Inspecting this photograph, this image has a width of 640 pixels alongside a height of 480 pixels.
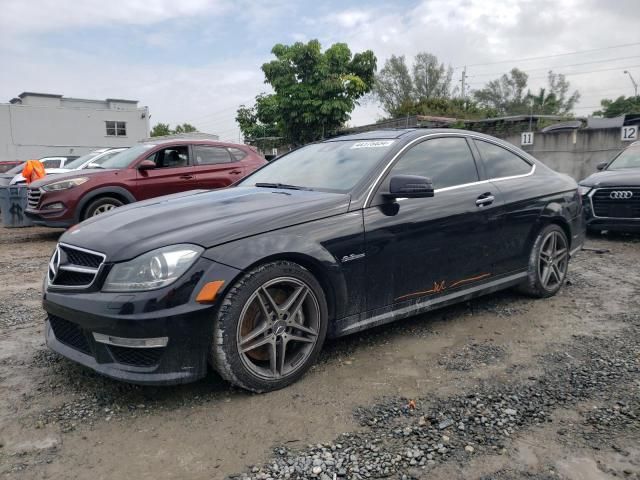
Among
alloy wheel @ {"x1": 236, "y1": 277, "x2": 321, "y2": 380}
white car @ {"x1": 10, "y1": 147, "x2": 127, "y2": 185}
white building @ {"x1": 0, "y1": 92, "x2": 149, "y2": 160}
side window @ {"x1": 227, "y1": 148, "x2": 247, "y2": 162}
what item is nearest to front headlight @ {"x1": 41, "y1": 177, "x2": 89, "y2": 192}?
white car @ {"x1": 10, "y1": 147, "x2": 127, "y2": 185}

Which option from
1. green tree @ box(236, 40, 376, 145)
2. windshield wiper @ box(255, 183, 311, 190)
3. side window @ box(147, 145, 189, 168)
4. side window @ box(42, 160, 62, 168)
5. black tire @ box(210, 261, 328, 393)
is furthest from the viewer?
green tree @ box(236, 40, 376, 145)

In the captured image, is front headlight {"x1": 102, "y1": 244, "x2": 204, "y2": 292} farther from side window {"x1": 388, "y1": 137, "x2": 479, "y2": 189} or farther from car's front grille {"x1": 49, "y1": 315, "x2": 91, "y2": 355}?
side window {"x1": 388, "y1": 137, "x2": 479, "y2": 189}

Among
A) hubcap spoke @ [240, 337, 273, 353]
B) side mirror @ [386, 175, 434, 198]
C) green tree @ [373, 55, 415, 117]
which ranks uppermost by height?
green tree @ [373, 55, 415, 117]

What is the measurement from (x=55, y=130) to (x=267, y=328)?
133ft

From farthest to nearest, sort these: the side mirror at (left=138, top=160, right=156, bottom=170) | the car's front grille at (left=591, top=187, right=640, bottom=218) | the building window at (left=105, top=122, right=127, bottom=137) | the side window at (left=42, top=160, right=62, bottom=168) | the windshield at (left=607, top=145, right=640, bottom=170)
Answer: the building window at (left=105, top=122, right=127, bottom=137)
the side window at (left=42, top=160, right=62, bottom=168)
the side mirror at (left=138, top=160, right=156, bottom=170)
the windshield at (left=607, top=145, right=640, bottom=170)
the car's front grille at (left=591, top=187, right=640, bottom=218)

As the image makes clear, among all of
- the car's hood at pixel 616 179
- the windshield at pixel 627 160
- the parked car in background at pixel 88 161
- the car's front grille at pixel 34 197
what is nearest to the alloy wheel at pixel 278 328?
the car's hood at pixel 616 179

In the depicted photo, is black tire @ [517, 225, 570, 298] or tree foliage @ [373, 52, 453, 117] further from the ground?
tree foliage @ [373, 52, 453, 117]

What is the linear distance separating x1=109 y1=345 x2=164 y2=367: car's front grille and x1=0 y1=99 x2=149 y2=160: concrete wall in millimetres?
36743

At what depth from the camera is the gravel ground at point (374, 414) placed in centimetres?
227

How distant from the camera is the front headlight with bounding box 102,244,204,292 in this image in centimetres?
261

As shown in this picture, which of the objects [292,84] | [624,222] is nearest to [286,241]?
[624,222]

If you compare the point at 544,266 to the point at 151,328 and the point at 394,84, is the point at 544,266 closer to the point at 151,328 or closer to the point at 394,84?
the point at 151,328

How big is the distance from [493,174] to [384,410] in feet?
7.76

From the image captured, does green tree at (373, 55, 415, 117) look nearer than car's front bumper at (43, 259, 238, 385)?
No
